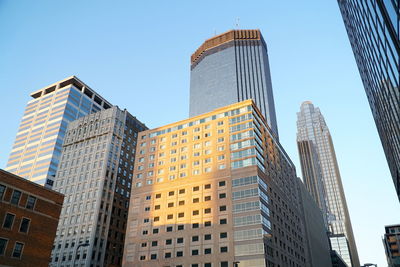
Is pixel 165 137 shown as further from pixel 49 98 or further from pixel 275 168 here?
pixel 49 98

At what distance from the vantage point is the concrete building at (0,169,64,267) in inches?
1786

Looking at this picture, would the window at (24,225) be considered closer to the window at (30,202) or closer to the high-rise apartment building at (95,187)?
the window at (30,202)

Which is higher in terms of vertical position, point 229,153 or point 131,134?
point 131,134

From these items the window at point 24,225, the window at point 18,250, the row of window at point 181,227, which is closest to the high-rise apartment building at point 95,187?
the row of window at point 181,227

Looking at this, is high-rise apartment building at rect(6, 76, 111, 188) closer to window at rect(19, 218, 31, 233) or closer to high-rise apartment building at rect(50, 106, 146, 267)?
high-rise apartment building at rect(50, 106, 146, 267)

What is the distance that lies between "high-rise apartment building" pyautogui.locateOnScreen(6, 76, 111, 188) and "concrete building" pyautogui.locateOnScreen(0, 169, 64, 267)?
292 feet

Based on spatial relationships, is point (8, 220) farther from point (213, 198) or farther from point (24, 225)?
point (213, 198)

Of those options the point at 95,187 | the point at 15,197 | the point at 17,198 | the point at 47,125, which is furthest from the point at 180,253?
the point at 47,125

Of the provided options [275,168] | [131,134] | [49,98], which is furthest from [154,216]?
[49,98]

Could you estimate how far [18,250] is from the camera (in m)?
46.1

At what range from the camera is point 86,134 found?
129375 mm

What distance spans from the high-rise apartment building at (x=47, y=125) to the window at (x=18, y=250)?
92557 mm

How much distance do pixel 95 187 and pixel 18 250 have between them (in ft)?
220

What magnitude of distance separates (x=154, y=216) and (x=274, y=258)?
111 ft
